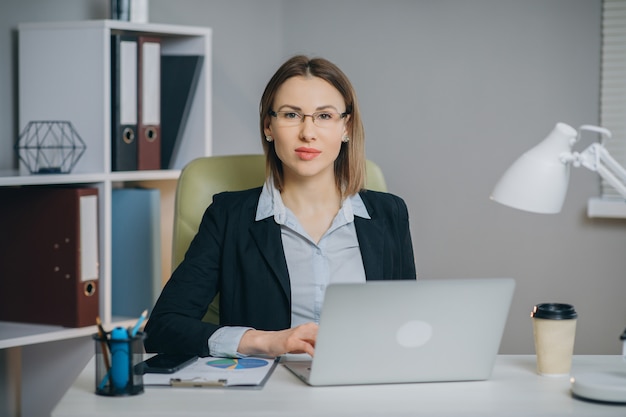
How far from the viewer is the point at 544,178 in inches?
57.1

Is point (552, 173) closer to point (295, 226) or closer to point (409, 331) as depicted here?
point (409, 331)

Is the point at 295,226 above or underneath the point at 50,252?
above

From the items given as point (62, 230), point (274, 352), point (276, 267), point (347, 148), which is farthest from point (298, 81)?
point (62, 230)

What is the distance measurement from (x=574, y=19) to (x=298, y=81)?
5.07ft

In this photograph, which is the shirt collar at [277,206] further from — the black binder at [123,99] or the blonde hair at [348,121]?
the black binder at [123,99]

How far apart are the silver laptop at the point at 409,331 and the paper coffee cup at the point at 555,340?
11 cm

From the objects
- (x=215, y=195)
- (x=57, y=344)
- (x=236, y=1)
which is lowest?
(x=57, y=344)

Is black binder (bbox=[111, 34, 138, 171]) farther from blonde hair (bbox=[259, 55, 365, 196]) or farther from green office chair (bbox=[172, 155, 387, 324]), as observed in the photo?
blonde hair (bbox=[259, 55, 365, 196])

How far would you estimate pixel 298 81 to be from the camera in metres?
2.07

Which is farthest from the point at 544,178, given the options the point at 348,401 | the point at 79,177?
the point at 79,177

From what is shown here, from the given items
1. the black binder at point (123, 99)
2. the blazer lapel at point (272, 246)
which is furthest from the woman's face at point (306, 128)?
the black binder at point (123, 99)

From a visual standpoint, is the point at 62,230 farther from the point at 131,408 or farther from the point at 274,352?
the point at 131,408

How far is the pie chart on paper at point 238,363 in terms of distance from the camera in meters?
1.60

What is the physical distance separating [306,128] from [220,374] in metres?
0.66
